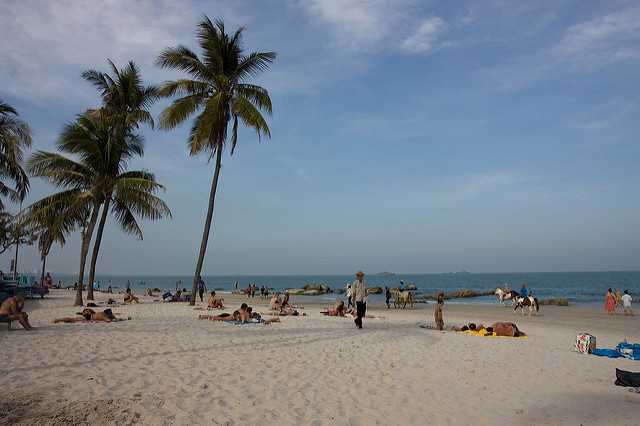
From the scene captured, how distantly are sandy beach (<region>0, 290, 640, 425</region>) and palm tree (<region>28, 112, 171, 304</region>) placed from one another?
10.7m

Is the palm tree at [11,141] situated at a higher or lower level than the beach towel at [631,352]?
higher

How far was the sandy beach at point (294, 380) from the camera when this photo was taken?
17.9 ft

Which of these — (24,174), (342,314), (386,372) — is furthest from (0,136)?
Answer: (386,372)

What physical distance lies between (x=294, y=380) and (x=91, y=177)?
18654 mm

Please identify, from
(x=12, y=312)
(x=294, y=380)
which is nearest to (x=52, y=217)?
(x=12, y=312)

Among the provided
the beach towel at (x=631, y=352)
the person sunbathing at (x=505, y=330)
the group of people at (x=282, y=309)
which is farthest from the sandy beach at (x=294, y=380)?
the group of people at (x=282, y=309)

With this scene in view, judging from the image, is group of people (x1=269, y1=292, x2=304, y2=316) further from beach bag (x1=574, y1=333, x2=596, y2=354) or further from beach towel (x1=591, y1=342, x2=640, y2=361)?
beach towel (x1=591, y1=342, x2=640, y2=361)

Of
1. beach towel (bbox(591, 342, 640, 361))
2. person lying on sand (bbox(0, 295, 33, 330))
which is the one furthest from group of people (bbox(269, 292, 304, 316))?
beach towel (bbox(591, 342, 640, 361))

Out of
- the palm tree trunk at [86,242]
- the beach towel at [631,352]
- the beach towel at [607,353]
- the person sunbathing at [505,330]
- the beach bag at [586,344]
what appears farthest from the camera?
the palm tree trunk at [86,242]

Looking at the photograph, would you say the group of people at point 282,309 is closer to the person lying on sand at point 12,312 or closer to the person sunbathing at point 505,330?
the person sunbathing at point 505,330

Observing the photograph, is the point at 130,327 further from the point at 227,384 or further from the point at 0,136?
the point at 0,136

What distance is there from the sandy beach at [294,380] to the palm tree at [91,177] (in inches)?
423

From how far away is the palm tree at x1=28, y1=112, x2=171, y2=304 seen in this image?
2091 centimetres

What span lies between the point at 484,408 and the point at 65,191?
852 inches
